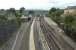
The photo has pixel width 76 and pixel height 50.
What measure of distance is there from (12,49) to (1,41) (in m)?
5.17

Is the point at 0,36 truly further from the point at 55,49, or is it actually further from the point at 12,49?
the point at 55,49

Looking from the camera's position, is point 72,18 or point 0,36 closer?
point 0,36

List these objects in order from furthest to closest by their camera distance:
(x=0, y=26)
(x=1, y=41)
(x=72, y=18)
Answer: (x=72, y=18) → (x=0, y=26) → (x=1, y=41)

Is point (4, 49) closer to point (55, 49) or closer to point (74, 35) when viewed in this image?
point (55, 49)

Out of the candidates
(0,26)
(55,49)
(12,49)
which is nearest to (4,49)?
(12,49)

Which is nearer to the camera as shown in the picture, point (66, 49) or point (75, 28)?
point (66, 49)

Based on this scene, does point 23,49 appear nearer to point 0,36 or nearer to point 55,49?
point 55,49

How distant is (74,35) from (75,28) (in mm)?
1206

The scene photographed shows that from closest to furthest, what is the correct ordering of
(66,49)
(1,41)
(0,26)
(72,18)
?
(66,49)
(1,41)
(0,26)
(72,18)

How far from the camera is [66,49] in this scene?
2266cm

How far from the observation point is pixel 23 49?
23875 mm

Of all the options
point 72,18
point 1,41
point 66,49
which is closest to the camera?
point 66,49

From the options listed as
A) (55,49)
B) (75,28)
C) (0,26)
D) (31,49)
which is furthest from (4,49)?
(75,28)

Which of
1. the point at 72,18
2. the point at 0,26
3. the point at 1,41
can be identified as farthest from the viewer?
the point at 72,18
